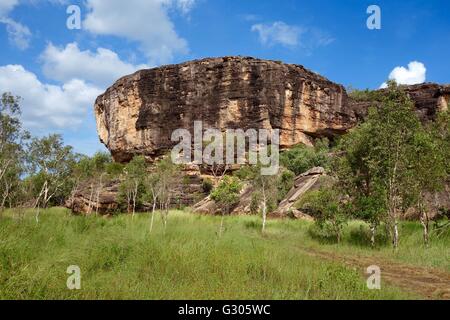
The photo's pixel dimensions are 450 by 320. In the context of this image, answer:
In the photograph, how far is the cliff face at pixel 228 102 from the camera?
46219 millimetres

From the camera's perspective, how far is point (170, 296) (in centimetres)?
495

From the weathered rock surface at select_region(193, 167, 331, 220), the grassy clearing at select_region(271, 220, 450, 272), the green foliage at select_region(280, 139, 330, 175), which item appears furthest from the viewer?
the green foliage at select_region(280, 139, 330, 175)

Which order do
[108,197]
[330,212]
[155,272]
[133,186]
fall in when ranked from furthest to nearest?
[108,197] < [133,186] < [330,212] < [155,272]

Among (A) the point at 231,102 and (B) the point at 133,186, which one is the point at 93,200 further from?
(A) the point at 231,102

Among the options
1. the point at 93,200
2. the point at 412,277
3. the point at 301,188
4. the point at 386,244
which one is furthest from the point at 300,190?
the point at 93,200

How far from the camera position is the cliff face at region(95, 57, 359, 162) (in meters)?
46.2

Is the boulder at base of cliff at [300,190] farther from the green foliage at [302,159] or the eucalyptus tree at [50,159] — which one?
the eucalyptus tree at [50,159]

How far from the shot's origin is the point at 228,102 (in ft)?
153

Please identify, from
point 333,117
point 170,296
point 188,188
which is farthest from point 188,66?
point 170,296

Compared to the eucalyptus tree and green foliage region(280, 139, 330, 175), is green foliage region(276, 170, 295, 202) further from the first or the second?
the eucalyptus tree

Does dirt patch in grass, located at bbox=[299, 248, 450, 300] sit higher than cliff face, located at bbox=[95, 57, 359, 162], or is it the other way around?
cliff face, located at bbox=[95, 57, 359, 162]

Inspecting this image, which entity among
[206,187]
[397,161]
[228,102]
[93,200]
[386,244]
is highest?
[228,102]

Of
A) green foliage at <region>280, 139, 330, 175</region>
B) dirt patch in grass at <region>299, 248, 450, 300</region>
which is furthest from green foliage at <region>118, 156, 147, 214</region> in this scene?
dirt patch in grass at <region>299, 248, 450, 300</region>

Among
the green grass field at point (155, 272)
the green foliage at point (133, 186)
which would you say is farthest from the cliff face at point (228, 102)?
the green grass field at point (155, 272)
